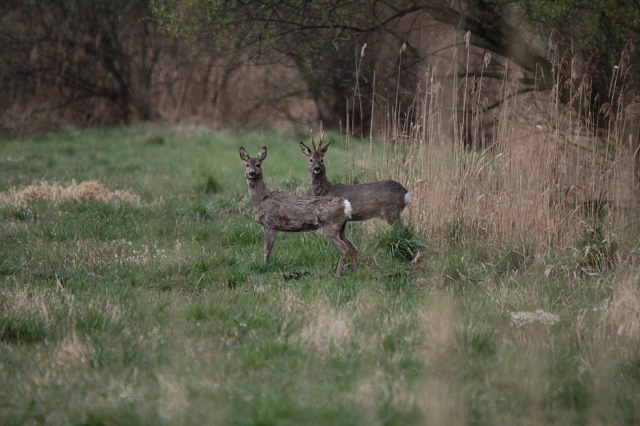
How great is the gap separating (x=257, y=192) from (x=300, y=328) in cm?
266

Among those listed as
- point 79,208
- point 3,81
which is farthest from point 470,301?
point 3,81

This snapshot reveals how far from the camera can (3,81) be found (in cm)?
1862

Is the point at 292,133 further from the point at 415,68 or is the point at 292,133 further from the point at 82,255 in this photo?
the point at 82,255

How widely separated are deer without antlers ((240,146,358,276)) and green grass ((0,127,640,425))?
0.23 metres

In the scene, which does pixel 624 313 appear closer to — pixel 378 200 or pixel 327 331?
pixel 327 331

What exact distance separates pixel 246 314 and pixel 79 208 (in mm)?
4452

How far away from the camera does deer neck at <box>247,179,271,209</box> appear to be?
7.43 metres

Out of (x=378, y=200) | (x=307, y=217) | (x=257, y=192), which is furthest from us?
(x=378, y=200)

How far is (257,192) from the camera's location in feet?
24.5

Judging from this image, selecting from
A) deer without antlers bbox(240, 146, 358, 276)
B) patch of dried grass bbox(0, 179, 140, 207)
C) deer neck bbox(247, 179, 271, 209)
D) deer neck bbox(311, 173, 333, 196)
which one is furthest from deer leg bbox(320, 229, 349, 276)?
patch of dried grass bbox(0, 179, 140, 207)

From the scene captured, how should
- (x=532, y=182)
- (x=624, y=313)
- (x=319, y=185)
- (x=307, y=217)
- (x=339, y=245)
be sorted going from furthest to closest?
(x=319, y=185), (x=532, y=182), (x=307, y=217), (x=339, y=245), (x=624, y=313)

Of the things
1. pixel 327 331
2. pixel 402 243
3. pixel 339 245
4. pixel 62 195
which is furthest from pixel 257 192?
pixel 62 195

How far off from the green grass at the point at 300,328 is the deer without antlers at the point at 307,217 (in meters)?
0.23

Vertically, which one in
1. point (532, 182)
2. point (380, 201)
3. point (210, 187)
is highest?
point (532, 182)
